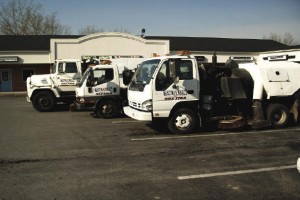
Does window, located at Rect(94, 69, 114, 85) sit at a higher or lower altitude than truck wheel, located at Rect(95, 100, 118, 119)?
higher

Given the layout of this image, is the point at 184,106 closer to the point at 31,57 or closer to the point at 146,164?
the point at 146,164

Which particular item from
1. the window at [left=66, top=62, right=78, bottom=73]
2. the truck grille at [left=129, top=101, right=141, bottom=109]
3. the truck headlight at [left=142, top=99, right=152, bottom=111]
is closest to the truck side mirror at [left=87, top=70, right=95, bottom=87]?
the window at [left=66, top=62, right=78, bottom=73]

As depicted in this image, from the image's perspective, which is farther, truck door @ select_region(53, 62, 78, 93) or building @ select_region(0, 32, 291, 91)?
building @ select_region(0, 32, 291, 91)

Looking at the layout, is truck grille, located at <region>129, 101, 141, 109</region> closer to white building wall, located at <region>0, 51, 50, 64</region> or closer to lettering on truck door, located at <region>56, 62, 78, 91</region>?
lettering on truck door, located at <region>56, 62, 78, 91</region>

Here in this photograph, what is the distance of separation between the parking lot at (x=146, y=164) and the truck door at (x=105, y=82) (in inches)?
122

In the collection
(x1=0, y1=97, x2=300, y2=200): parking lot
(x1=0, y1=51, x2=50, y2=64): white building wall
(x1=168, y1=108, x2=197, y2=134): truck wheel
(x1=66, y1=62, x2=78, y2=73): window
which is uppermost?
(x1=0, y1=51, x2=50, y2=64): white building wall

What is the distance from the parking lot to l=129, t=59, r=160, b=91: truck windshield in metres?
1.44

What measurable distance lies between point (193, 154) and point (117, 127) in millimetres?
4392

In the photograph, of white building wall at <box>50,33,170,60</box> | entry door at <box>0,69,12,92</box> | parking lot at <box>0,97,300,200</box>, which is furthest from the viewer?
entry door at <box>0,69,12,92</box>

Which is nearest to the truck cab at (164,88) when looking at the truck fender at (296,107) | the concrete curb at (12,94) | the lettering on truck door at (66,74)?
the truck fender at (296,107)

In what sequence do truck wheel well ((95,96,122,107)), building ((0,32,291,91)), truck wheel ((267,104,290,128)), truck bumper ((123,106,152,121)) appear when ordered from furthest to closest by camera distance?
building ((0,32,291,91)) → truck wheel well ((95,96,122,107)) → truck wheel ((267,104,290,128)) → truck bumper ((123,106,152,121))

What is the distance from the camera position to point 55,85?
16.8m

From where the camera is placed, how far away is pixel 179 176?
6.25 metres

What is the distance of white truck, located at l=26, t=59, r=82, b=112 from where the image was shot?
16703 millimetres
